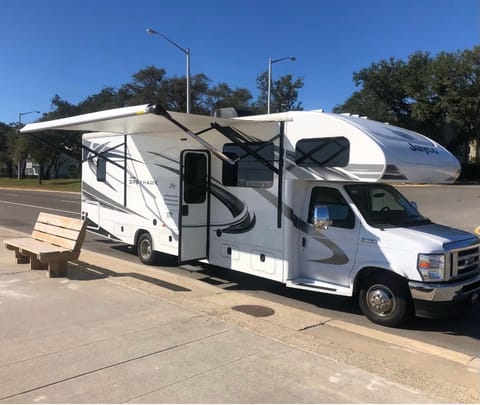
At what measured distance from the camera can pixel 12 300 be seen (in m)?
6.27

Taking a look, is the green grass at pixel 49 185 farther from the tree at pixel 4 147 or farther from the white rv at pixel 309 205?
the white rv at pixel 309 205

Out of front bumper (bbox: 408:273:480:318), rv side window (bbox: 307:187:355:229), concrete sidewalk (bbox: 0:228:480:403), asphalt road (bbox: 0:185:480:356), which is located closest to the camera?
concrete sidewalk (bbox: 0:228:480:403)

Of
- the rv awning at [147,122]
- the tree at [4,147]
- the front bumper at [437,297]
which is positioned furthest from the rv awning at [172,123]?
the tree at [4,147]

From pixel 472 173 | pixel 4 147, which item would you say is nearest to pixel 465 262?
pixel 472 173

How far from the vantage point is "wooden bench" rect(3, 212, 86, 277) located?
7.62 meters

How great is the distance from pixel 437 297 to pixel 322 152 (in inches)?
91.9

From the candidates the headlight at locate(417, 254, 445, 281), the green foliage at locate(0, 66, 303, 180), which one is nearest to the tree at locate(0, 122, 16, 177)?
the green foliage at locate(0, 66, 303, 180)

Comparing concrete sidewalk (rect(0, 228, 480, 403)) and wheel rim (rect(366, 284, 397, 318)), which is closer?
concrete sidewalk (rect(0, 228, 480, 403))

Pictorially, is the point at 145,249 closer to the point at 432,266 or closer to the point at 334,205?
the point at 334,205

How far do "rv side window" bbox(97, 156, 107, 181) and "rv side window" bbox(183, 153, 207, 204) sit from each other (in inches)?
134

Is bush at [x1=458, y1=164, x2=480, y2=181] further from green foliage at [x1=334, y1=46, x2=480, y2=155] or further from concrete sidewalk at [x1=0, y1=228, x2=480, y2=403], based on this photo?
concrete sidewalk at [x1=0, y1=228, x2=480, y2=403]

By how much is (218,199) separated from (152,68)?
5571 cm

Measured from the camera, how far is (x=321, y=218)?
6.44 metres

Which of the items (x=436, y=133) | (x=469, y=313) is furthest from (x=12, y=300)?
(x=436, y=133)
